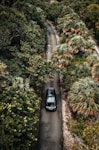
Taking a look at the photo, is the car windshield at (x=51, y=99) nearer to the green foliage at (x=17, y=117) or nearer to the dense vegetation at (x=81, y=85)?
the dense vegetation at (x=81, y=85)

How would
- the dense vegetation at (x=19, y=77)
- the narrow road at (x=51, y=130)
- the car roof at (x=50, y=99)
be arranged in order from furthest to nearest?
the car roof at (x=50, y=99) → the narrow road at (x=51, y=130) → the dense vegetation at (x=19, y=77)

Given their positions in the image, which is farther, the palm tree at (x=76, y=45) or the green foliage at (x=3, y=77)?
the palm tree at (x=76, y=45)

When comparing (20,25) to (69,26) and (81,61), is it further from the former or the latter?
(69,26)

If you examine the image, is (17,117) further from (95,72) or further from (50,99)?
(95,72)

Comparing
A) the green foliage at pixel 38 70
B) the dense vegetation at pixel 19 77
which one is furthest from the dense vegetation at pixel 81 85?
the dense vegetation at pixel 19 77

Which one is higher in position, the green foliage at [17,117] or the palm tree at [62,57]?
the palm tree at [62,57]

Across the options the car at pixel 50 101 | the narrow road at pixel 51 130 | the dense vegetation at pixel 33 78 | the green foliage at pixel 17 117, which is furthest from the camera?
the car at pixel 50 101

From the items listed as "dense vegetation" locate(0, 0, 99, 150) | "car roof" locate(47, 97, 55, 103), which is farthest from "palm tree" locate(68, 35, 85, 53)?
"car roof" locate(47, 97, 55, 103)


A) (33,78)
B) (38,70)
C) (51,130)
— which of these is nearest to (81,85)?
(51,130)

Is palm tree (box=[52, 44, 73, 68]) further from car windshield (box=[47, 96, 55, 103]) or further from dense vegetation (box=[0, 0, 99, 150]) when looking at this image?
car windshield (box=[47, 96, 55, 103])

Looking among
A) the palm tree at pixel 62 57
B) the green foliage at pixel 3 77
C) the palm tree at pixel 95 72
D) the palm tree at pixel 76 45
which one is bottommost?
the green foliage at pixel 3 77
